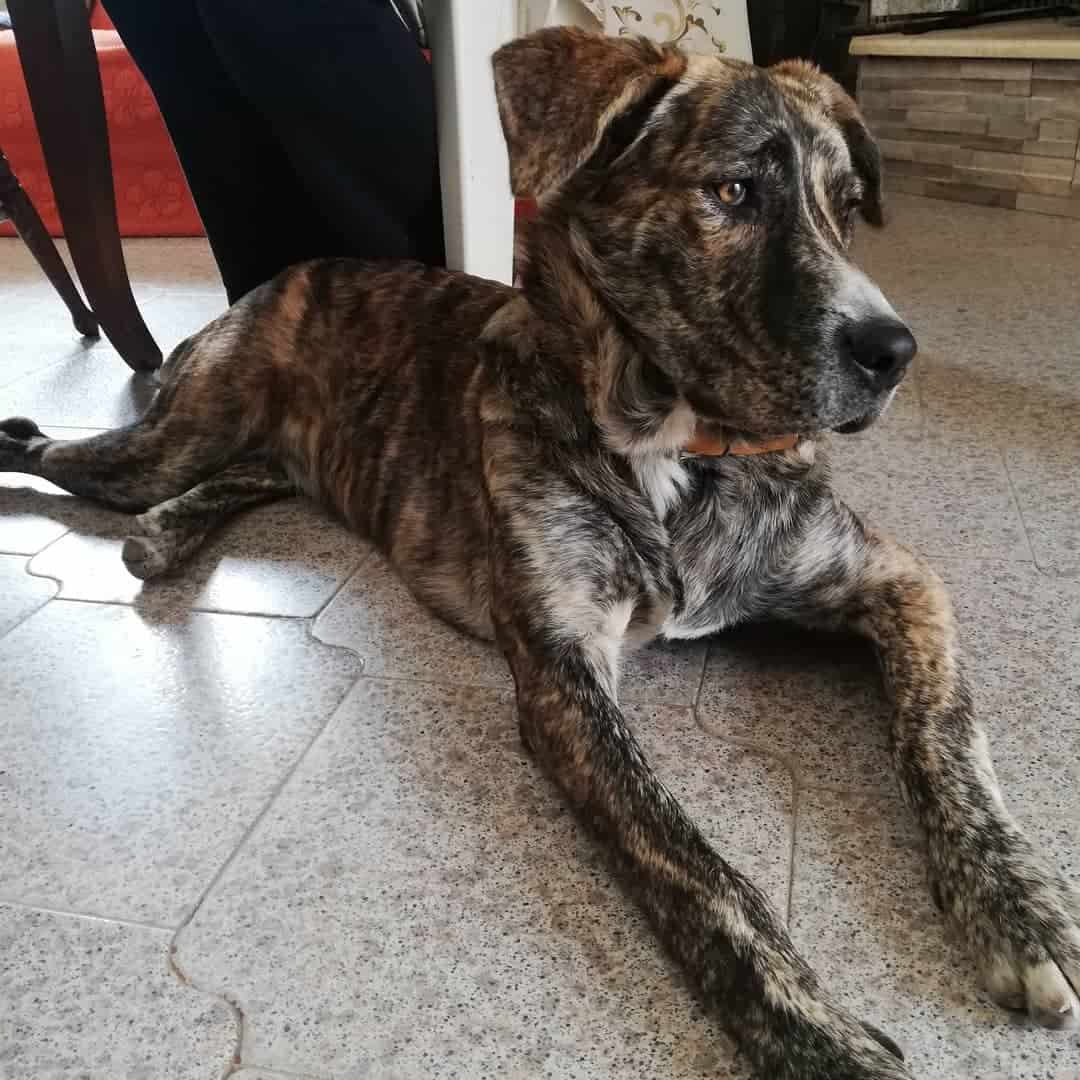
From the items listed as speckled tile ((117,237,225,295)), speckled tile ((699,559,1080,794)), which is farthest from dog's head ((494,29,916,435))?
speckled tile ((117,237,225,295))

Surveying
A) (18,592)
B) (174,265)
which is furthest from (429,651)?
(174,265)

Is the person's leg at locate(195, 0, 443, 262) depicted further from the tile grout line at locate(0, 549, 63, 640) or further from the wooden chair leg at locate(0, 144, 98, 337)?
the wooden chair leg at locate(0, 144, 98, 337)

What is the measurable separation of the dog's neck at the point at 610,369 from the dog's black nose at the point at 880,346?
21cm

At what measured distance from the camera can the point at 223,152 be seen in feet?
8.68

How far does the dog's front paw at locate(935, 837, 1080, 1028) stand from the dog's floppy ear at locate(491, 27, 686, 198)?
105 centimetres

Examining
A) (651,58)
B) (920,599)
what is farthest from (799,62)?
(920,599)

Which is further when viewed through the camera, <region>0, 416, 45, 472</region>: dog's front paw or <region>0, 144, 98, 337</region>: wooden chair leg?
<region>0, 144, 98, 337</region>: wooden chair leg

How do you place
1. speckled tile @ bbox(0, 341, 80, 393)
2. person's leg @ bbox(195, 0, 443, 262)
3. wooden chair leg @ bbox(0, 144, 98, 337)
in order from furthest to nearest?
wooden chair leg @ bbox(0, 144, 98, 337), speckled tile @ bbox(0, 341, 80, 393), person's leg @ bbox(195, 0, 443, 262)

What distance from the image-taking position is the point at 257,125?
262cm

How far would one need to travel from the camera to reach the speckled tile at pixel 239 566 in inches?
80.6

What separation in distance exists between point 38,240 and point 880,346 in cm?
301

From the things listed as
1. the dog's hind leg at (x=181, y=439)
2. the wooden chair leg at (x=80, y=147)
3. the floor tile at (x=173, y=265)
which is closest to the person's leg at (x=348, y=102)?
the dog's hind leg at (x=181, y=439)

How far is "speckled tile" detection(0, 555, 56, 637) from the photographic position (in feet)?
6.61

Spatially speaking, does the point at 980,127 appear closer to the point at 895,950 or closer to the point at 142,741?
the point at 895,950
